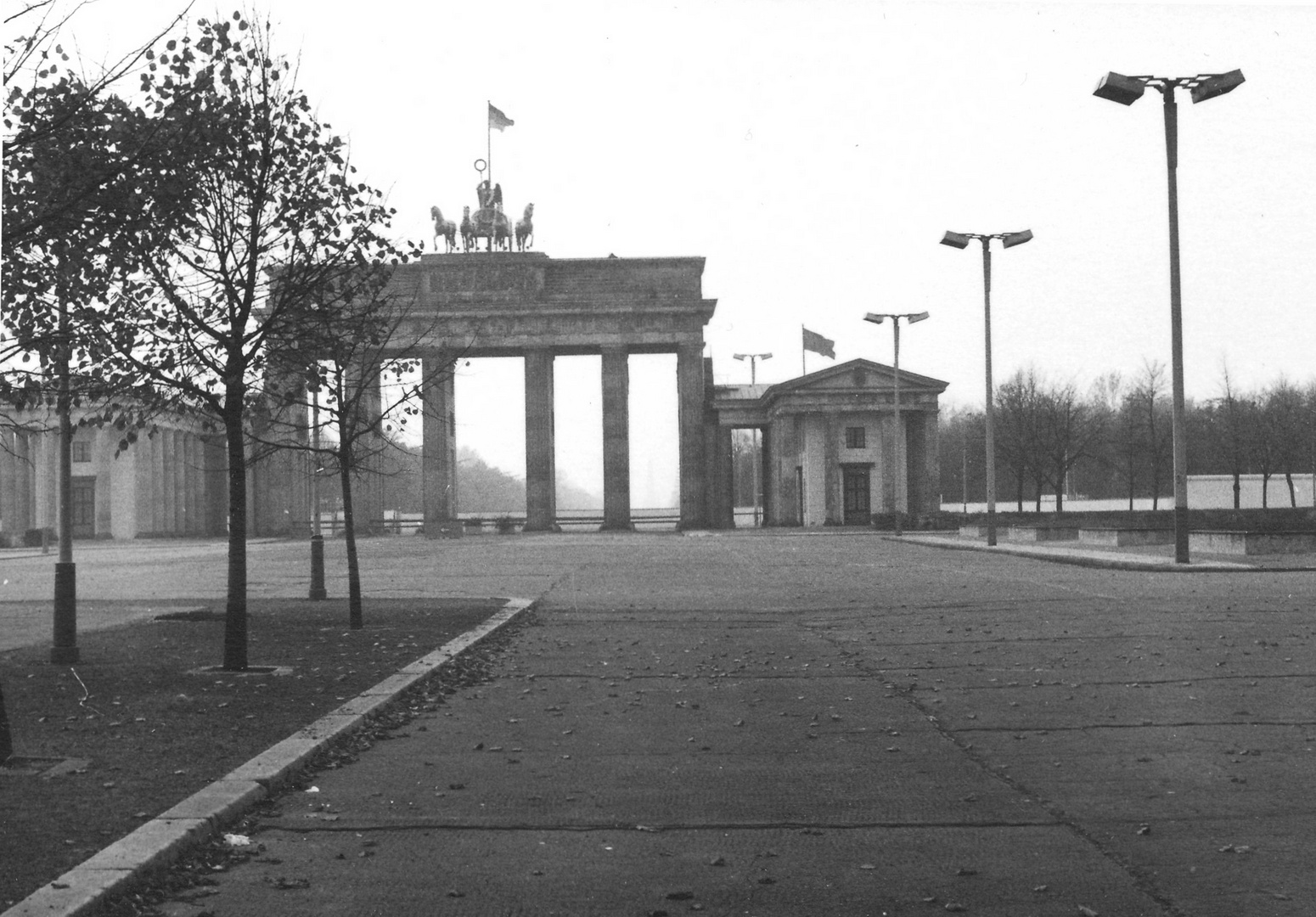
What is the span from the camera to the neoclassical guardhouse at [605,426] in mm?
78250

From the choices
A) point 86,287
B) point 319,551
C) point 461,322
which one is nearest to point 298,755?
point 86,287

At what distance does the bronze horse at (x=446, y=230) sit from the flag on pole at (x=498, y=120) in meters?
7.75

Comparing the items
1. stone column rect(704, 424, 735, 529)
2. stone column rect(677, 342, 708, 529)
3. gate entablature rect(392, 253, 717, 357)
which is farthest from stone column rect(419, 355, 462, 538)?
stone column rect(704, 424, 735, 529)

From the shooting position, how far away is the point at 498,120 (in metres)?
77.1

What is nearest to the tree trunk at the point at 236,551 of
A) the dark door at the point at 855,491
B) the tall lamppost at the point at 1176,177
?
the tall lamppost at the point at 1176,177

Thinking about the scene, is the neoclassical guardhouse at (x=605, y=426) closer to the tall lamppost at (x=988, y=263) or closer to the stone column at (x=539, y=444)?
the stone column at (x=539, y=444)

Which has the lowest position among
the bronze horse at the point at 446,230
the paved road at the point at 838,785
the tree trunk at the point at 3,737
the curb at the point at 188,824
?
the paved road at the point at 838,785

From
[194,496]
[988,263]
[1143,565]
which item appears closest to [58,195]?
[1143,565]

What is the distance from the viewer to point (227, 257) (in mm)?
12977

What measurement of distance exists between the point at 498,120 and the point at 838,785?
73340 mm

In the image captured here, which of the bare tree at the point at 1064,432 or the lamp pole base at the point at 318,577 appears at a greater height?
the bare tree at the point at 1064,432

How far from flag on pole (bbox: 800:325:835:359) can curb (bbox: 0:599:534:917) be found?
75409mm

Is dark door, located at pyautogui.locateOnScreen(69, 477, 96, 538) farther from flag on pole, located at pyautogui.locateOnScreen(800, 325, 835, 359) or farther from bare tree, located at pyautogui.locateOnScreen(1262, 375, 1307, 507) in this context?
bare tree, located at pyautogui.locateOnScreen(1262, 375, 1307, 507)

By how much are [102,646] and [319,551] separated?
8.81 metres
